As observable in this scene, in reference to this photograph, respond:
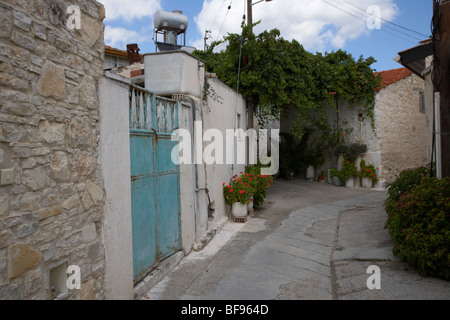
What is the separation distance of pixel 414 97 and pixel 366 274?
12156 millimetres

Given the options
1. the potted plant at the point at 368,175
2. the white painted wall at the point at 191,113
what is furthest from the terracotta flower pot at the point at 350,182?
the white painted wall at the point at 191,113

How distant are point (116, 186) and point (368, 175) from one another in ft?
37.6

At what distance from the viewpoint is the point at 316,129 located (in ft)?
48.8

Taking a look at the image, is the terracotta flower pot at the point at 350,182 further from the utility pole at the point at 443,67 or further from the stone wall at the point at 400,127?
the utility pole at the point at 443,67

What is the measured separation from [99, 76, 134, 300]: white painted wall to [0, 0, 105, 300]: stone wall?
113 mm

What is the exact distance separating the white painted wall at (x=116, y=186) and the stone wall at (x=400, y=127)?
1176cm

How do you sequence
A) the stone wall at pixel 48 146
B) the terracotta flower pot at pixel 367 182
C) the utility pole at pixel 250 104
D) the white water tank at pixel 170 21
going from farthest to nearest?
the terracotta flower pot at pixel 367 182, the utility pole at pixel 250 104, the white water tank at pixel 170 21, the stone wall at pixel 48 146

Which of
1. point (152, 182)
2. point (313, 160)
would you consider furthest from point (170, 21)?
point (313, 160)

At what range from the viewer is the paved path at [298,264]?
4203 millimetres

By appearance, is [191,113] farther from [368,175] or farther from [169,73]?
[368,175]

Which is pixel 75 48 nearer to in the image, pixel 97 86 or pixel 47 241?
pixel 97 86

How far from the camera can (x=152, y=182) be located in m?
4.71

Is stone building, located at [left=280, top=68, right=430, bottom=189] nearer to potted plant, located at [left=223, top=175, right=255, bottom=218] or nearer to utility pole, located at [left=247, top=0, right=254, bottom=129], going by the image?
utility pole, located at [left=247, top=0, right=254, bottom=129]

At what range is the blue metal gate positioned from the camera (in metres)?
4.25
